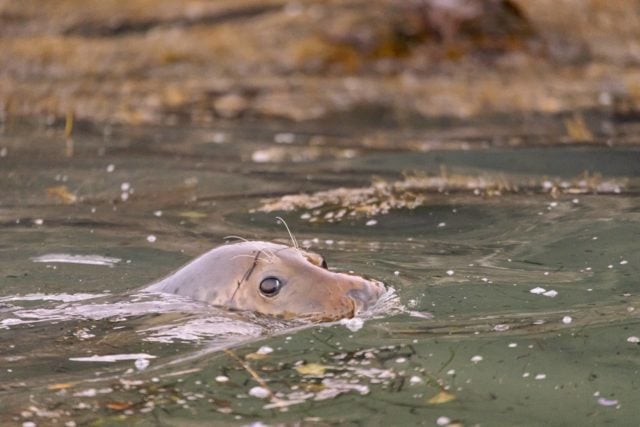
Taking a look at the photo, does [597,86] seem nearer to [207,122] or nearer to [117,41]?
[207,122]

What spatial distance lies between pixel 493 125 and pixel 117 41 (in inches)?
203

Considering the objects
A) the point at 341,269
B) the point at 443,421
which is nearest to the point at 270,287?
the point at 341,269

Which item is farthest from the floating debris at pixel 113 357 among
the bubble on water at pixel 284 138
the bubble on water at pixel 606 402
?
the bubble on water at pixel 284 138

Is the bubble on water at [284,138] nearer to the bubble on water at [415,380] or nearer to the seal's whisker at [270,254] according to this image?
the seal's whisker at [270,254]

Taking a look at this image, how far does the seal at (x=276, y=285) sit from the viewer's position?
213 inches

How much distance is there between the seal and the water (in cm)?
12

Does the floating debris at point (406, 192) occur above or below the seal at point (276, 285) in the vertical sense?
below

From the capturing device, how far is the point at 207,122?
41.1ft

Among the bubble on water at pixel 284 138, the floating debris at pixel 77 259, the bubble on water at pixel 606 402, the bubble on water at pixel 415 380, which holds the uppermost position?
the bubble on water at pixel 415 380

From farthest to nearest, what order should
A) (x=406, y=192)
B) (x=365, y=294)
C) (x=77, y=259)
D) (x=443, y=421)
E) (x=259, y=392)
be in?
(x=406, y=192) → (x=77, y=259) → (x=365, y=294) → (x=259, y=392) → (x=443, y=421)

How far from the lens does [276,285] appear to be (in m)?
5.48

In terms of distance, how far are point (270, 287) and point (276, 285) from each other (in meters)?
0.03

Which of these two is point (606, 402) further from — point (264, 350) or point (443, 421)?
point (264, 350)

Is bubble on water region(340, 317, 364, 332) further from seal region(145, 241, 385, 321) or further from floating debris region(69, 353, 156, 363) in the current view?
floating debris region(69, 353, 156, 363)
